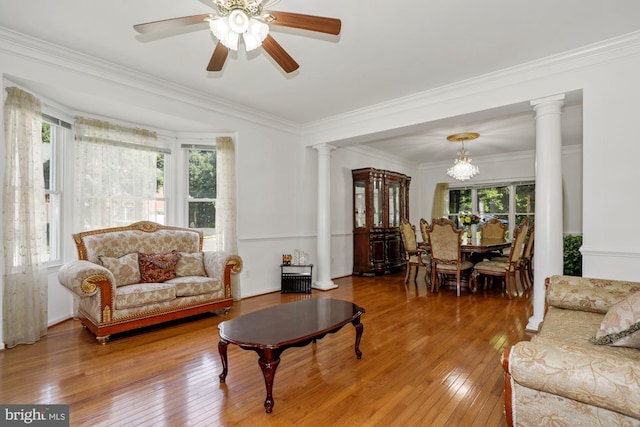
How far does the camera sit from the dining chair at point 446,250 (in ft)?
16.3

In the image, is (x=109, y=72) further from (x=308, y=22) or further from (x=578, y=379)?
(x=578, y=379)

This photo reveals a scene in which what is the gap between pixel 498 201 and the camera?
796cm

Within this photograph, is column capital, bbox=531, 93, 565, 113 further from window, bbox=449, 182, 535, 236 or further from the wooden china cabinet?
window, bbox=449, 182, 535, 236

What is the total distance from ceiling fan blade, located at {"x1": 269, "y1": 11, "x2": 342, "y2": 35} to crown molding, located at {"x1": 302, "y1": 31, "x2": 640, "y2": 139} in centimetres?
241

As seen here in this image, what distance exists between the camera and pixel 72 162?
389cm

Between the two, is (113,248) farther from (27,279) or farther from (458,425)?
(458,425)

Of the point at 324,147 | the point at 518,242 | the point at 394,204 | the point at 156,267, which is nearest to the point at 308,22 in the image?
the point at 156,267

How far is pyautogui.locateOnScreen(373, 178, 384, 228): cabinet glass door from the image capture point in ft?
22.2

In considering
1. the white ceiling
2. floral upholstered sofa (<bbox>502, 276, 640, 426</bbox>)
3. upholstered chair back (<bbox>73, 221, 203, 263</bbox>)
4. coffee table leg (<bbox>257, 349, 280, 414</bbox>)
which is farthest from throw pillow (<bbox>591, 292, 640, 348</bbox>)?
upholstered chair back (<bbox>73, 221, 203, 263</bbox>)

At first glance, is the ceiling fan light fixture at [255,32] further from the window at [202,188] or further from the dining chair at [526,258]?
the dining chair at [526,258]

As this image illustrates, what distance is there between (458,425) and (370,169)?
17.2 feet

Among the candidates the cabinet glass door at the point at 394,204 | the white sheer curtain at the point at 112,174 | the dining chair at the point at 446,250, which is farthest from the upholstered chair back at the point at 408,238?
the white sheer curtain at the point at 112,174

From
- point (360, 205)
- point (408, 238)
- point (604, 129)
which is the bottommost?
point (408, 238)

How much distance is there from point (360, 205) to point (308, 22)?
5035 millimetres
